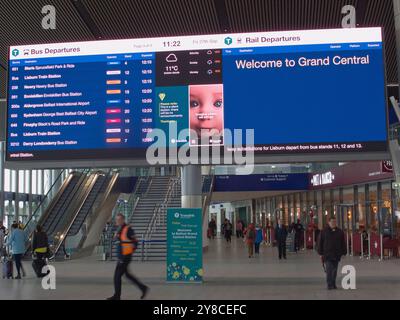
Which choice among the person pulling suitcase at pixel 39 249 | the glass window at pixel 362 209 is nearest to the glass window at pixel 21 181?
the glass window at pixel 362 209

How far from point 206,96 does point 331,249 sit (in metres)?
4.10

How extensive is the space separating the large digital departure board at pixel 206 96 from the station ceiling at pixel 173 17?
0.70 m

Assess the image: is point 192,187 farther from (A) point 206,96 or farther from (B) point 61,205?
(B) point 61,205

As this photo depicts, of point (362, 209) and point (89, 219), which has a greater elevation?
point (362, 209)

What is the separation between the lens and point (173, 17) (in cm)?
1225

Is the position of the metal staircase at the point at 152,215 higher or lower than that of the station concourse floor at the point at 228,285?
higher

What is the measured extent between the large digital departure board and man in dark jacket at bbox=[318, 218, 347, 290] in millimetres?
1892

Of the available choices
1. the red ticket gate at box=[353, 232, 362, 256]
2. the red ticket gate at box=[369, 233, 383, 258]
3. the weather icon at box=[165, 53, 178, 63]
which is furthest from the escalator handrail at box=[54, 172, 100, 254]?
the weather icon at box=[165, 53, 178, 63]

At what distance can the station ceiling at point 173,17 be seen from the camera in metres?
11.6

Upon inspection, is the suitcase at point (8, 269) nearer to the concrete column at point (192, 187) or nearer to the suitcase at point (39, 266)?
the suitcase at point (39, 266)

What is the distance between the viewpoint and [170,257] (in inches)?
497

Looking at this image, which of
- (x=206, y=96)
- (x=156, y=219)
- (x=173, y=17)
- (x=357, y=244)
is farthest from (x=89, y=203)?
(x=206, y=96)
